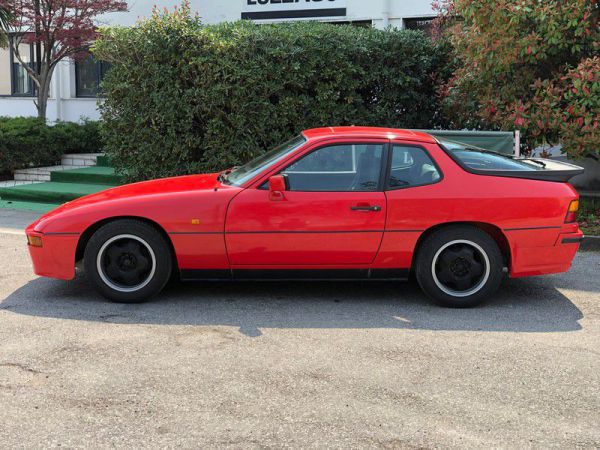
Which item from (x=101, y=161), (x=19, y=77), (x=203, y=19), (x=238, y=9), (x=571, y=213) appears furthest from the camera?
(x=19, y=77)

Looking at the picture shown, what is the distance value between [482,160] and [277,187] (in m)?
1.78

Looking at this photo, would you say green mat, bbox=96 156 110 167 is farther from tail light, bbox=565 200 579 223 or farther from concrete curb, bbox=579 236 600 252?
tail light, bbox=565 200 579 223

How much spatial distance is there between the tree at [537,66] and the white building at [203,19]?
466 centimetres

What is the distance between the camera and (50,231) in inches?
217

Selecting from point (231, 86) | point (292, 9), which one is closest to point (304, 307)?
point (231, 86)

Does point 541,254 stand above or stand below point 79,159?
below

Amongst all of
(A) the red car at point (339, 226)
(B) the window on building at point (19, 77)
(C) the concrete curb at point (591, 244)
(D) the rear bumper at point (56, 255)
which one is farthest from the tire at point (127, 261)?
(B) the window on building at point (19, 77)

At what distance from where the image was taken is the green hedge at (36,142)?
494 inches

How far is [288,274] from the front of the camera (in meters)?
5.57

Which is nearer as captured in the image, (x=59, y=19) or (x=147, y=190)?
(x=147, y=190)

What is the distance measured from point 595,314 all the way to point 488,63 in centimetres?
467

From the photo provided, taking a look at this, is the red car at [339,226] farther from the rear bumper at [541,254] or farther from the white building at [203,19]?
the white building at [203,19]

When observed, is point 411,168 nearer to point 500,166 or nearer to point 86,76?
point 500,166

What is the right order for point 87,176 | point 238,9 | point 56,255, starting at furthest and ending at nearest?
point 238,9
point 87,176
point 56,255
